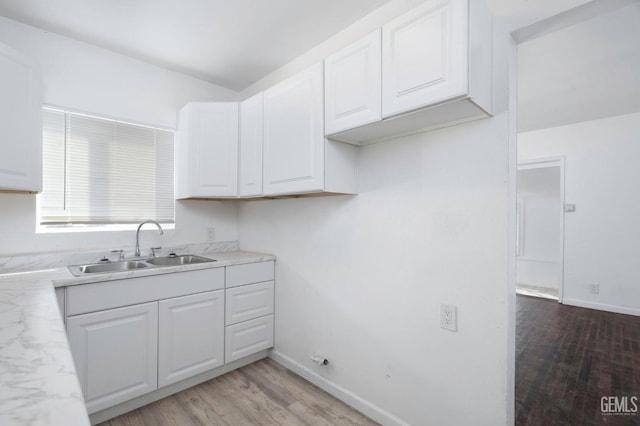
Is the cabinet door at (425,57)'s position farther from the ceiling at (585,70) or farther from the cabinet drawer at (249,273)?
the cabinet drawer at (249,273)

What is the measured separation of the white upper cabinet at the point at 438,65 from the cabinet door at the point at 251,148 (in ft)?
3.32

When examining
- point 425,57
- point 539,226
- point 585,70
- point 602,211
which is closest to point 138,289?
point 425,57

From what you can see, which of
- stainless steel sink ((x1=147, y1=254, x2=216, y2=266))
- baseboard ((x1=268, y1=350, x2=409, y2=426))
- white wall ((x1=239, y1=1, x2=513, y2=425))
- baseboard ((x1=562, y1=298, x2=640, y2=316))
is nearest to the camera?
white wall ((x1=239, y1=1, x2=513, y2=425))

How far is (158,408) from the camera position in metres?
1.98

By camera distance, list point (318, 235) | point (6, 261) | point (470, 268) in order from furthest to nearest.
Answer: point (318, 235) < point (6, 261) < point (470, 268)

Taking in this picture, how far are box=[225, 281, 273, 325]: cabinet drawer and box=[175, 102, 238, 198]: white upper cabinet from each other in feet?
2.55

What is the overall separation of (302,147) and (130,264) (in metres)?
1.65

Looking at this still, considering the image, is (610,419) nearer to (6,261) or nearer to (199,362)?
(199,362)

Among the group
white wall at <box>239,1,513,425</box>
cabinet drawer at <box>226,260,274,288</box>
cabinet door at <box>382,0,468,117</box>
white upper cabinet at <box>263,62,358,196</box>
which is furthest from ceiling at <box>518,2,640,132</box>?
cabinet drawer at <box>226,260,274,288</box>

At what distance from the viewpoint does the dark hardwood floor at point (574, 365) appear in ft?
Result: 6.42

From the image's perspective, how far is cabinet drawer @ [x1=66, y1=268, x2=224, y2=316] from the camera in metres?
1.72

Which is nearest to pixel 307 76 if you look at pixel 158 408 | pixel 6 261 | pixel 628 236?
pixel 6 261

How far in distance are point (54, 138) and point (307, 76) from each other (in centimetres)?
184

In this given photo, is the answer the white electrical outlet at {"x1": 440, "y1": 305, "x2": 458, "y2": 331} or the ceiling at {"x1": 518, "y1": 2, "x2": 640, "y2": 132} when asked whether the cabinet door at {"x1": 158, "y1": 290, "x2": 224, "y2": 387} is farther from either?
the ceiling at {"x1": 518, "y1": 2, "x2": 640, "y2": 132}
